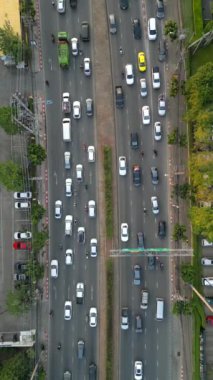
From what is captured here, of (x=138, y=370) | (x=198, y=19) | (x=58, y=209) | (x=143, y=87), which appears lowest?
(x=138, y=370)

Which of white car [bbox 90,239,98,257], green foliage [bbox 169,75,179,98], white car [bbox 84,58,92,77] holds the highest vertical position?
white car [bbox 84,58,92,77]

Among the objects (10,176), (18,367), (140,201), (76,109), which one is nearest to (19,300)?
(18,367)

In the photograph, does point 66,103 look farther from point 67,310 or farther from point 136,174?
point 67,310

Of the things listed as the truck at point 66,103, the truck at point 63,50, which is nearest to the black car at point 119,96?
the truck at point 66,103

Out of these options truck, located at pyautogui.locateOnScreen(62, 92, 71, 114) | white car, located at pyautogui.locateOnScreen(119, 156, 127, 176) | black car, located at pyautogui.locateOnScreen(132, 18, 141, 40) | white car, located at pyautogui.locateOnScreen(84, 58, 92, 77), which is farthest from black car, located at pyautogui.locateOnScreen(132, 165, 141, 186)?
black car, located at pyautogui.locateOnScreen(132, 18, 141, 40)

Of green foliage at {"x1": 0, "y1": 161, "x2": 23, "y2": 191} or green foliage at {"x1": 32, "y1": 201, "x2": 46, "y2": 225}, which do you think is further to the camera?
green foliage at {"x1": 32, "y1": 201, "x2": 46, "y2": 225}

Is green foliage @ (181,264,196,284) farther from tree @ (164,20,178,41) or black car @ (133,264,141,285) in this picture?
tree @ (164,20,178,41)
